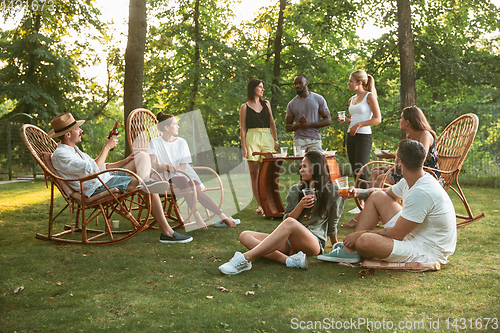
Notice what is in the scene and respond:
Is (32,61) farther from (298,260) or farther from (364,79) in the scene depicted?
(298,260)

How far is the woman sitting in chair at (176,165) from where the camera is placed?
4148 millimetres

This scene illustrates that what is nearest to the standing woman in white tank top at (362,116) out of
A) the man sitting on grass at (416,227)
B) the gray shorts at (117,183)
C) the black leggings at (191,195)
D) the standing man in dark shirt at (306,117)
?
the standing man in dark shirt at (306,117)

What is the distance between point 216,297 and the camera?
7.60 ft

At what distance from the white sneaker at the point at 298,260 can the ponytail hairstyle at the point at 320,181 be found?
15.2 inches

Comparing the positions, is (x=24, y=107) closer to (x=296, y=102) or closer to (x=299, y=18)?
(x=299, y=18)

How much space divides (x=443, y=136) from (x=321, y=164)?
2313 millimetres

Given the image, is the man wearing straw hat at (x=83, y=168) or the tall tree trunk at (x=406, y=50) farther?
the tall tree trunk at (x=406, y=50)

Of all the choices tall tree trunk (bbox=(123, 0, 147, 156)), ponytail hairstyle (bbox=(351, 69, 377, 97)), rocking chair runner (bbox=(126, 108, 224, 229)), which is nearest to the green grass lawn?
rocking chair runner (bbox=(126, 108, 224, 229))

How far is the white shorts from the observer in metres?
2.65

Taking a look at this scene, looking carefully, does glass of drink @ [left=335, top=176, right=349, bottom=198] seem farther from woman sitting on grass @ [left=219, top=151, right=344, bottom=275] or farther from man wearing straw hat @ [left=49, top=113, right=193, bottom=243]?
man wearing straw hat @ [left=49, top=113, right=193, bottom=243]

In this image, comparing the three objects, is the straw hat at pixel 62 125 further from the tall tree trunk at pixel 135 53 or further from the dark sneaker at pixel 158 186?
the tall tree trunk at pixel 135 53

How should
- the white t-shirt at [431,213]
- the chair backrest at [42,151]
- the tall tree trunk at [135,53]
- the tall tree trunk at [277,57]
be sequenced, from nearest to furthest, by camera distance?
the white t-shirt at [431,213] < the chair backrest at [42,151] < the tall tree trunk at [135,53] < the tall tree trunk at [277,57]

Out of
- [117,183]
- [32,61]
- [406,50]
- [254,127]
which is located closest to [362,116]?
[254,127]

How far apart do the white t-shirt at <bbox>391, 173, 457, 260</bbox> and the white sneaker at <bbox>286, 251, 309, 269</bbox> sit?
2.63 ft
